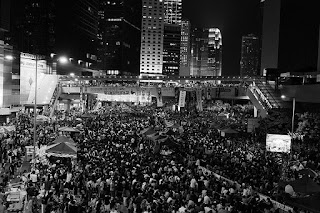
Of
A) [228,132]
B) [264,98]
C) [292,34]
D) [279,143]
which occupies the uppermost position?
[292,34]

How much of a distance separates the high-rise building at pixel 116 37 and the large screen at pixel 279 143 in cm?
14917

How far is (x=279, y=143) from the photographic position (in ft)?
70.0

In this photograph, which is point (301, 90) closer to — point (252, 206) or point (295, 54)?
point (252, 206)

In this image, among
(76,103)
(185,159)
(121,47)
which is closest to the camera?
(185,159)

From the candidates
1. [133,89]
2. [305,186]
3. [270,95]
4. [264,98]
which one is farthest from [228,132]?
[133,89]

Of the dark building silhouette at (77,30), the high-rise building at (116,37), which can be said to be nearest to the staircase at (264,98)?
the dark building silhouette at (77,30)

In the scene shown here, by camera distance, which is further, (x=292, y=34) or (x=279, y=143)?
(x=292, y=34)

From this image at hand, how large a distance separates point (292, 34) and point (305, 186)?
67.0 meters

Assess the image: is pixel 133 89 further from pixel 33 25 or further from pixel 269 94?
pixel 33 25

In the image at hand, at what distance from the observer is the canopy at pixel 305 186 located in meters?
11.7

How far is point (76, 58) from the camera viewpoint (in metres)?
116

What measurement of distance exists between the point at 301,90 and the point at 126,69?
14820 cm

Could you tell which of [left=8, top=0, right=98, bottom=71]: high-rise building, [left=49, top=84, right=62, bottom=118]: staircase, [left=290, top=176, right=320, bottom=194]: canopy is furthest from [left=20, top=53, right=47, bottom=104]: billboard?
[left=290, top=176, right=320, bottom=194]: canopy

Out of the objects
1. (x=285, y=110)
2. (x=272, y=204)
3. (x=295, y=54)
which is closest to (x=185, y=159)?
(x=272, y=204)
